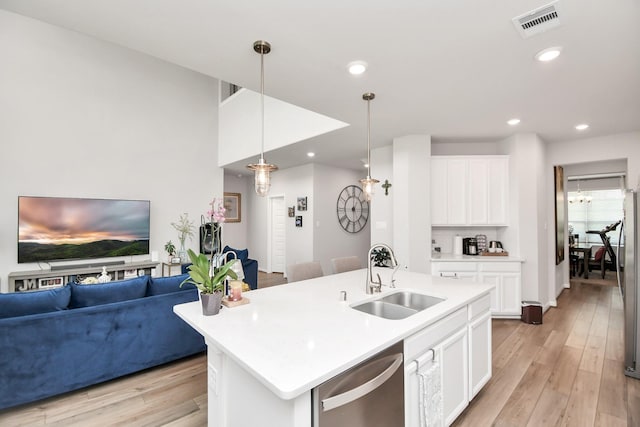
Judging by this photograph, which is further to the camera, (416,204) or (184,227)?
(184,227)

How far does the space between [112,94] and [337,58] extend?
489 centimetres

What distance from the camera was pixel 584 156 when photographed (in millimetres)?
4516

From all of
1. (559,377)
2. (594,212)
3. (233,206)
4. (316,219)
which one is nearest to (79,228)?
(233,206)

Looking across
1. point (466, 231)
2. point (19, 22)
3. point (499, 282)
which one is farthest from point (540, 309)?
point (19, 22)

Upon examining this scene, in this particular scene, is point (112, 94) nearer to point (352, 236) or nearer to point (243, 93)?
point (243, 93)

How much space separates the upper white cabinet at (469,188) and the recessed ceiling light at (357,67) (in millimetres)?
2475

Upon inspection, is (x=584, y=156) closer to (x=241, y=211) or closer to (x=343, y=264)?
(x=343, y=264)

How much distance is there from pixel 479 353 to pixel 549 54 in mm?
2254

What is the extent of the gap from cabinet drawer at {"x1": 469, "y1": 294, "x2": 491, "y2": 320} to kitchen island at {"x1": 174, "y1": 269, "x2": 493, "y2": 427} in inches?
1.0

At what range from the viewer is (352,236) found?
733cm

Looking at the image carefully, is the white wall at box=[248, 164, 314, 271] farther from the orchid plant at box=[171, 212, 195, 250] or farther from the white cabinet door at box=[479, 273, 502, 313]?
the white cabinet door at box=[479, 273, 502, 313]

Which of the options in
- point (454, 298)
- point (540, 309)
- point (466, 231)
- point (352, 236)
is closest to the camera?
point (454, 298)

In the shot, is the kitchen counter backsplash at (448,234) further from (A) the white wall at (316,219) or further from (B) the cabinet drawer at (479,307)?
(A) the white wall at (316,219)

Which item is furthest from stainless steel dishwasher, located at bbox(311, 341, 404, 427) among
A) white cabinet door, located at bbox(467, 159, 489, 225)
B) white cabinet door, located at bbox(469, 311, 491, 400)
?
white cabinet door, located at bbox(467, 159, 489, 225)
